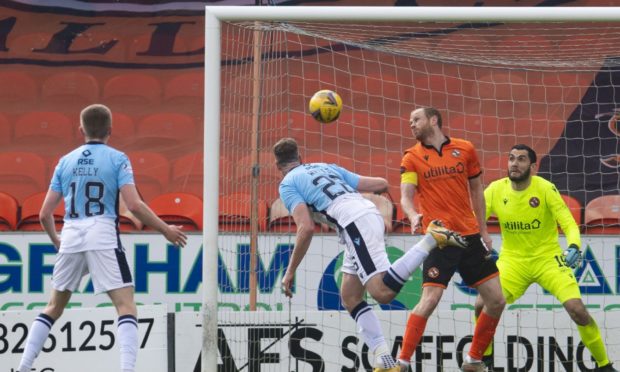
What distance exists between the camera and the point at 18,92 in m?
11.2

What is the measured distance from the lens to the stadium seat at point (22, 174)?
1054 cm

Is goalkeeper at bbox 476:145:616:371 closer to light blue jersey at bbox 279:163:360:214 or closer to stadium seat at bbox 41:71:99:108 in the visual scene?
light blue jersey at bbox 279:163:360:214

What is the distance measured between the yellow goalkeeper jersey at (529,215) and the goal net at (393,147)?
0.69m

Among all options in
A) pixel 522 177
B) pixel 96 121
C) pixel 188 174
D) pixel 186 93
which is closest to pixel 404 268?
pixel 522 177

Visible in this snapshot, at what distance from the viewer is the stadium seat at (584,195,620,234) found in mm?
10023

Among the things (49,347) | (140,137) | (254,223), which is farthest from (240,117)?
A: (49,347)

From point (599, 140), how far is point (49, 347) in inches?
212

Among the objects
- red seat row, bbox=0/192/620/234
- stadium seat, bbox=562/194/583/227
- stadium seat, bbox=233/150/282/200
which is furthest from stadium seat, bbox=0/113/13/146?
stadium seat, bbox=562/194/583/227

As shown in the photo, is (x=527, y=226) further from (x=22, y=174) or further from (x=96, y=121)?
(x=22, y=174)

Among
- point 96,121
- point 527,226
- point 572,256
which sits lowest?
point 572,256

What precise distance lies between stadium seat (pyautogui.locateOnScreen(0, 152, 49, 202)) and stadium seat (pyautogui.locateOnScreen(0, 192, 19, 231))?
89 mm

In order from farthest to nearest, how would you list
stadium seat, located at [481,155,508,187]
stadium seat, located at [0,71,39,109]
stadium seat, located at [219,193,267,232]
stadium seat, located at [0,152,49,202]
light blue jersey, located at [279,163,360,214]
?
stadium seat, located at [0,71,39,109]
stadium seat, located at [0,152,49,202]
stadium seat, located at [481,155,508,187]
stadium seat, located at [219,193,267,232]
light blue jersey, located at [279,163,360,214]

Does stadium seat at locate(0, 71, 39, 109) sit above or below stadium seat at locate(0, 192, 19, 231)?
above

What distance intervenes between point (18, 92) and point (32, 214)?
160cm
